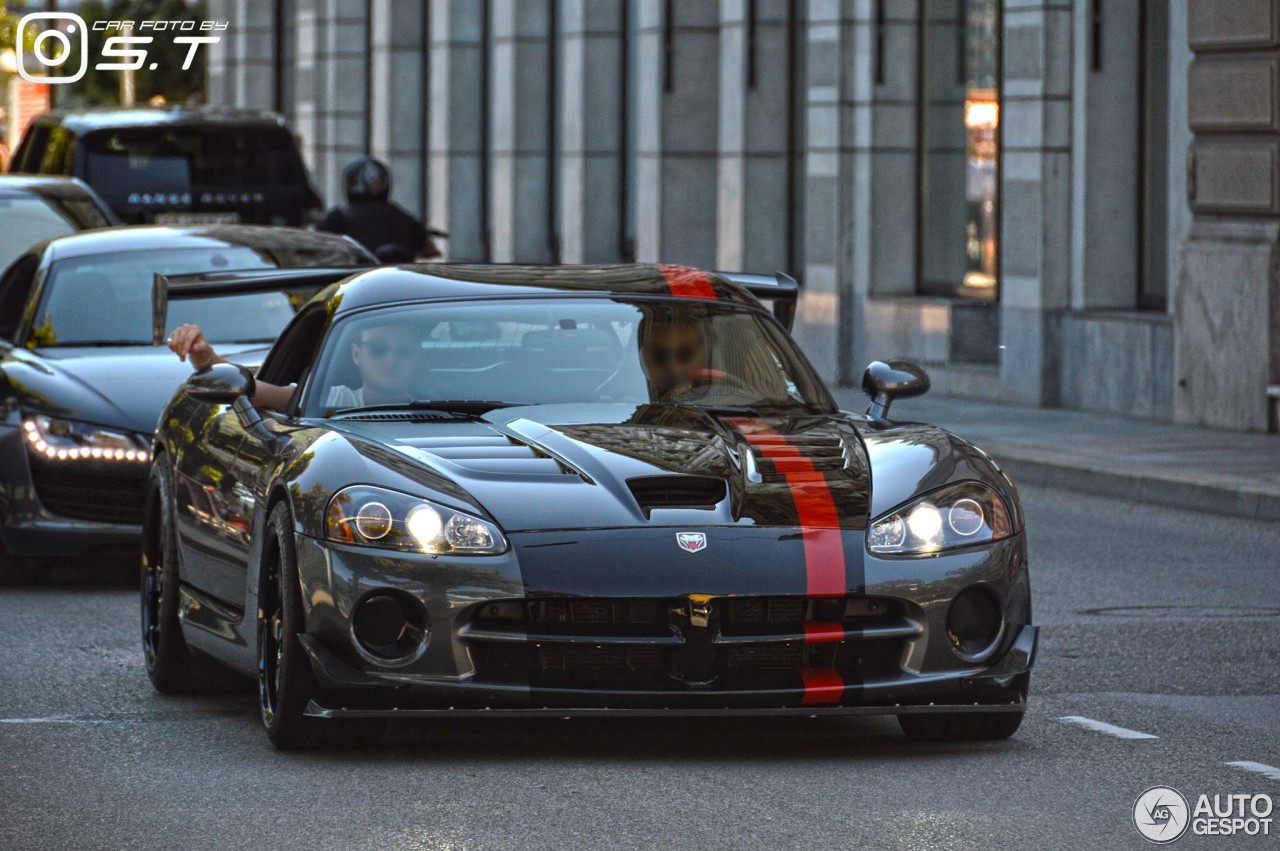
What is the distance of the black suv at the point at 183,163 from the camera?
2306cm

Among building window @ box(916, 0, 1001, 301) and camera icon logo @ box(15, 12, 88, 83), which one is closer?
building window @ box(916, 0, 1001, 301)

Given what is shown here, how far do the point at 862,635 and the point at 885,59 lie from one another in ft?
58.1

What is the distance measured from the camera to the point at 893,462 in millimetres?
7168

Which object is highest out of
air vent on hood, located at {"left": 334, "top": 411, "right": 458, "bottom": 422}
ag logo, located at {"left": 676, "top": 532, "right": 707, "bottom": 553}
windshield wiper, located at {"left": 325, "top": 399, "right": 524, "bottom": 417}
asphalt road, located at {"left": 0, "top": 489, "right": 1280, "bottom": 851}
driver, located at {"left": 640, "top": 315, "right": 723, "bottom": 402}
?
driver, located at {"left": 640, "top": 315, "right": 723, "bottom": 402}

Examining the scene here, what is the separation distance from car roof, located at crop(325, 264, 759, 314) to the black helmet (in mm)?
8262

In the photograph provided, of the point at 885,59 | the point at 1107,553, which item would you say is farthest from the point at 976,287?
the point at 1107,553

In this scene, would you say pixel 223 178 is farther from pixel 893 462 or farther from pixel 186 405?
pixel 893 462

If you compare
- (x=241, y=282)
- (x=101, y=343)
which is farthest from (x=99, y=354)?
(x=241, y=282)

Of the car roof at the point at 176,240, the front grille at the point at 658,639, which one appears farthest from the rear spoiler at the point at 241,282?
the car roof at the point at 176,240

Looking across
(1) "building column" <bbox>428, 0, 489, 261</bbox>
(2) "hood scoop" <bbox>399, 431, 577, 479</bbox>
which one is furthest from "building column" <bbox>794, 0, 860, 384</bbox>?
(2) "hood scoop" <bbox>399, 431, 577, 479</bbox>

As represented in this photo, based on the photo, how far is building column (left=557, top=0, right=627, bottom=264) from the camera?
31172 millimetres

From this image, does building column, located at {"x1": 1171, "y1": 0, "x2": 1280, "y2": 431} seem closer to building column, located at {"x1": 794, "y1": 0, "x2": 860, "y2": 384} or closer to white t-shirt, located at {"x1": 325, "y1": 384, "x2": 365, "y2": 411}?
building column, located at {"x1": 794, "y1": 0, "x2": 860, "y2": 384}

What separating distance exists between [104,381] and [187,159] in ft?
39.9

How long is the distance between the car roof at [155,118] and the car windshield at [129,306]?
10453mm
